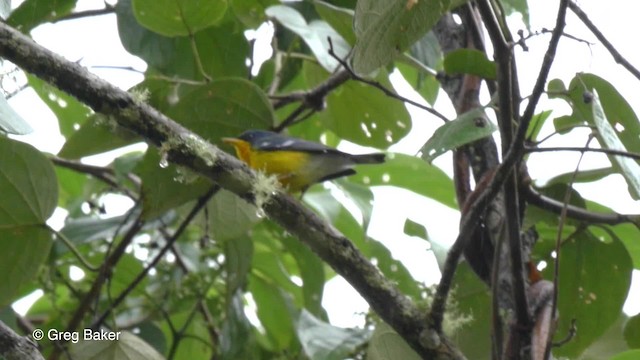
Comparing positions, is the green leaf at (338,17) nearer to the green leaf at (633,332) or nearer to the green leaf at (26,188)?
the green leaf at (26,188)

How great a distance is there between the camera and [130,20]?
2641 mm

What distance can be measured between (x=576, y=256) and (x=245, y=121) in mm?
864

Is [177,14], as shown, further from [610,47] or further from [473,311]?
[610,47]

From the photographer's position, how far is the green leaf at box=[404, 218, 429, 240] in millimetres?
2406

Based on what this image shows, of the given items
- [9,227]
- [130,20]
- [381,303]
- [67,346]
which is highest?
[130,20]

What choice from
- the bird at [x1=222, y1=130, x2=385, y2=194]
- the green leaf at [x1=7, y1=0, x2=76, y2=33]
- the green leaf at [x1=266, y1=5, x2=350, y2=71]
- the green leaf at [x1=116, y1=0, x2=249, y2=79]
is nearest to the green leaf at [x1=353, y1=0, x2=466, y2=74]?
the green leaf at [x1=266, y1=5, x2=350, y2=71]

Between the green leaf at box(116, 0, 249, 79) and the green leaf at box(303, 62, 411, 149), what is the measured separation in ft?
0.83

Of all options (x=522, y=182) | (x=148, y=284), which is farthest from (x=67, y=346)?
(x=522, y=182)

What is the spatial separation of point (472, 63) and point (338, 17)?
0.56 m

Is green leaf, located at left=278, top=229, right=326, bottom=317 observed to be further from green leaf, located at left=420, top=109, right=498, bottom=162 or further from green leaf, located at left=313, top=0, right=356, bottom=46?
green leaf, located at left=420, top=109, right=498, bottom=162

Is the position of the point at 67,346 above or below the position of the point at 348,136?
below

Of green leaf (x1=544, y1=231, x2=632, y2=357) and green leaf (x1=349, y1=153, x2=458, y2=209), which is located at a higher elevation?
green leaf (x1=349, y1=153, x2=458, y2=209)

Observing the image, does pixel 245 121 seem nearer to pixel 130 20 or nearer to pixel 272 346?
pixel 130 20

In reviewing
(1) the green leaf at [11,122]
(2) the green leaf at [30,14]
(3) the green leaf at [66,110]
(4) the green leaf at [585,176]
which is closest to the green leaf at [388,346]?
(4) the green leaf at [585,176]
